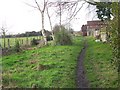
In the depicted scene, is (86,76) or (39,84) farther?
(86,76)

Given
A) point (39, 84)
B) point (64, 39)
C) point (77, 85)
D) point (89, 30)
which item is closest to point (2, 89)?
point (39, 84)

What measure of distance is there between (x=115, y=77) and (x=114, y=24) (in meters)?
2.22

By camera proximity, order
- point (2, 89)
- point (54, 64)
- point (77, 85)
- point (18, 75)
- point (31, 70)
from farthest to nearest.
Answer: point (54, 64), point (31, 70), point (18, 75), point (77, 85), point (2, 89)

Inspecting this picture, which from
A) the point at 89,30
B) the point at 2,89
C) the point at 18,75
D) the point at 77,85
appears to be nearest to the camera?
the point at 2,89

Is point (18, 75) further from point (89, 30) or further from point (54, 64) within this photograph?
point (89, 30)

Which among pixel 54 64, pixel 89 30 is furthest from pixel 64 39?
pixel 89 30

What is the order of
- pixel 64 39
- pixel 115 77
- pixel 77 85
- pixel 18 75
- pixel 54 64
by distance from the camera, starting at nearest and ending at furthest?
pixel 77 85 < pixel 115 77 < pixel 18 75 < pixel 54 64 < pixel 64 39

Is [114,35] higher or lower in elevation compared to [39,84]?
higher

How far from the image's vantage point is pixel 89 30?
51.8m

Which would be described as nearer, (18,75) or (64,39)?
(18,75)

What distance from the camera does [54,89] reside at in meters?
8.49

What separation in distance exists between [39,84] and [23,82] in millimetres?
862

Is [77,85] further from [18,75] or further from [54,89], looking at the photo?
[18,75]

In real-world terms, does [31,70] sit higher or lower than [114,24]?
lower
